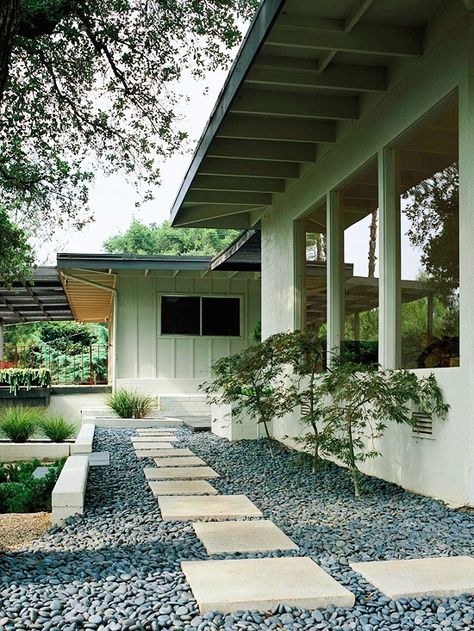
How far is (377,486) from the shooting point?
533 cm

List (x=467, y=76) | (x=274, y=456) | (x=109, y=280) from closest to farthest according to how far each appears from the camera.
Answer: (x=467, y=76) → (x=274, y=456) → (x=109, y=280)

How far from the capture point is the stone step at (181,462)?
6.76 meters

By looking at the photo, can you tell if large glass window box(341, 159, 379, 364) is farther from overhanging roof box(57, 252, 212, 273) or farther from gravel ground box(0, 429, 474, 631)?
overhanging roof box(57, 252, 212, 273)

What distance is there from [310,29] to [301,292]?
3.74 metres

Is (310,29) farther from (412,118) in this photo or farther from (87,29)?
(87,29)

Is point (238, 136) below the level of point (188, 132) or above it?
below

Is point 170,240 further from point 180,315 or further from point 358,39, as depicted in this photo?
point 358,39

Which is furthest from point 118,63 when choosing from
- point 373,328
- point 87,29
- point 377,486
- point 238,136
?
point 377,486

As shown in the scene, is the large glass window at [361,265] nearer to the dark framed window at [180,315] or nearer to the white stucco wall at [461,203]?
the white stucco wall at [461,203]

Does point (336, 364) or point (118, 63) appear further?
point (118, 63)

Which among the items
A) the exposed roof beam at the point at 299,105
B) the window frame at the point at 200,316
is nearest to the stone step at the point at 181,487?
the exposed roof beam at the point at 299,105

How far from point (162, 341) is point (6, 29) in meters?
10.5

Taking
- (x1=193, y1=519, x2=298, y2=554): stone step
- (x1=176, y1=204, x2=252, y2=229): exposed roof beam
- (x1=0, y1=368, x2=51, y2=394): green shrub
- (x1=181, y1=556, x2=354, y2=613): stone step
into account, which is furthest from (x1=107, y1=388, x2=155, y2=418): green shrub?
(x1=181, y1=556, x2=354, y2=613): stone step

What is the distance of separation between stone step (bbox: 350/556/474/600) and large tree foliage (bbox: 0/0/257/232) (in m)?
7.02
